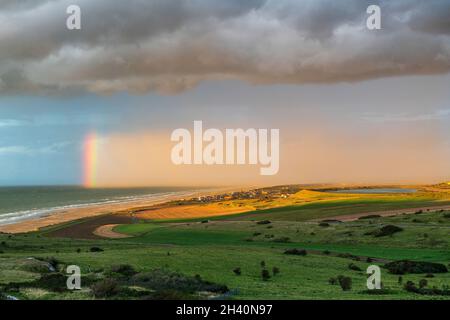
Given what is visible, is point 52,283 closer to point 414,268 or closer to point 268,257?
point 268,257

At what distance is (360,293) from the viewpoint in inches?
1141

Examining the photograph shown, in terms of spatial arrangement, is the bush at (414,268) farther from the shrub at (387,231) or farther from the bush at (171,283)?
the shrub at (387,231)

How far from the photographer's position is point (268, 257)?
1971 inches

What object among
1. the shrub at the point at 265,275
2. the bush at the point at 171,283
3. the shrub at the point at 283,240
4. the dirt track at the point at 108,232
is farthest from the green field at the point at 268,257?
the dirt track at the point at 108,232

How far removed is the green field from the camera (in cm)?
2973

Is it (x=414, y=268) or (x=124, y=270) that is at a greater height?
(x=124, y=270)

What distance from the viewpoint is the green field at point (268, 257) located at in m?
29.7

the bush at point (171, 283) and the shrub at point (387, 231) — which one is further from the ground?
the bush at point (171, 283)

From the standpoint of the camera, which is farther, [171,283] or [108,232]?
[108,232]

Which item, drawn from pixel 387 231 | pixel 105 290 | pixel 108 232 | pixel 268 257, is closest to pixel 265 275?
pixel 268 257
